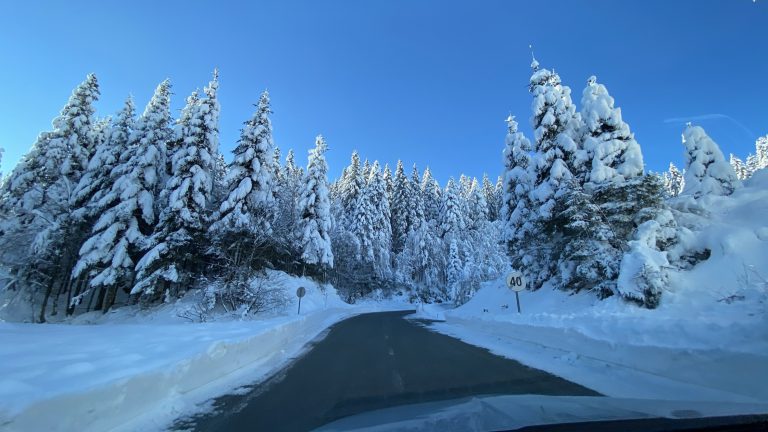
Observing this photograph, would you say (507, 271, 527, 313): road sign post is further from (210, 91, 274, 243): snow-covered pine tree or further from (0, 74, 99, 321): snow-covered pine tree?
(0, 74, 99, 321): snow-covered pine tree

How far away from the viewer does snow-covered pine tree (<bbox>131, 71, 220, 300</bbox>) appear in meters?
22.8

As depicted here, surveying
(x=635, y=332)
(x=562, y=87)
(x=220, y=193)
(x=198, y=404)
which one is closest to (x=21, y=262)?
(x=220, y=193)

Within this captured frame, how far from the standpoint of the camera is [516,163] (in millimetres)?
25938

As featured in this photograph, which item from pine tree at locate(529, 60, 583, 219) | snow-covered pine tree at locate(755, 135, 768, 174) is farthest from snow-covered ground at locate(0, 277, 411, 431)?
snow-covered pine tree at locate(755, 135, 768, 174)

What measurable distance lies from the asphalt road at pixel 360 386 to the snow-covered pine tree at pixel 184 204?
17.1 meters

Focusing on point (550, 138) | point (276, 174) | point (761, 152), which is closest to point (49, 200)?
point (276, 174)

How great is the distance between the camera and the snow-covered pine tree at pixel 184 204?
74.8ft

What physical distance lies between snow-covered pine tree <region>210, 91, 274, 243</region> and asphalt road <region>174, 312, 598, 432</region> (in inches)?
604

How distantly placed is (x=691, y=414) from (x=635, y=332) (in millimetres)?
5237

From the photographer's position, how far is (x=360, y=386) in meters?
6.42

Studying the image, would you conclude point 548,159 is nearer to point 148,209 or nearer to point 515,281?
point 515,281

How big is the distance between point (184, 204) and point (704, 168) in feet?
95.5

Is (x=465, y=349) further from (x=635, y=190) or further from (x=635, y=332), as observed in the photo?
(x=635, y=190)

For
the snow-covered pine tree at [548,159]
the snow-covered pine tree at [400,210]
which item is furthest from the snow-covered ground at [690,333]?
the snow-covered pine tree at [400,210]
